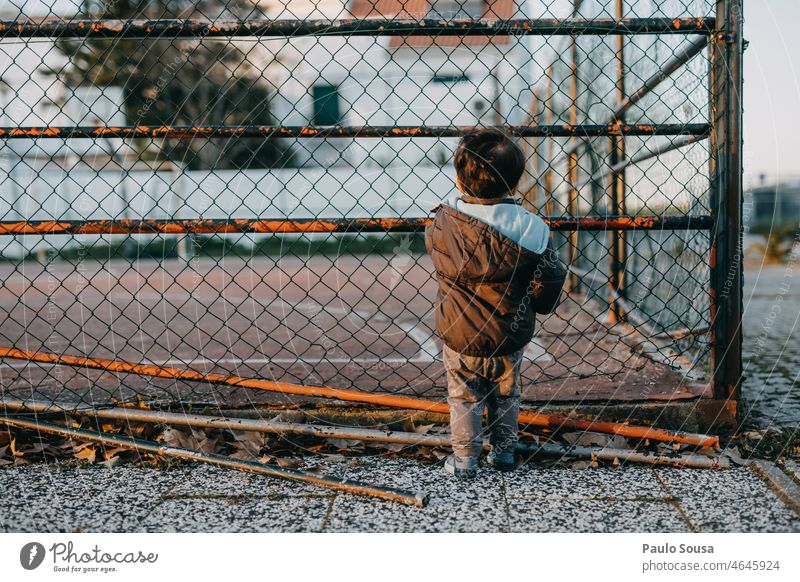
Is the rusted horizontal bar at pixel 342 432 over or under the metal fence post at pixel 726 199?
under

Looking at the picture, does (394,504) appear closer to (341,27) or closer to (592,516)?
(592,516)

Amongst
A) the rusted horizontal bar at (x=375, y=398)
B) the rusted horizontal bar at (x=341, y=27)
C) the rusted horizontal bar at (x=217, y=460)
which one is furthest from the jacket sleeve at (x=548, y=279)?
the rusted horizontal bar at (x=341, y=27)

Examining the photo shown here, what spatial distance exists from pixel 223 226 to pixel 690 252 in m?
2.40

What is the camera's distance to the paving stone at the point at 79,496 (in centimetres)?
220

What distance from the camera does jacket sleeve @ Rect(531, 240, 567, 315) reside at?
8.00 ft

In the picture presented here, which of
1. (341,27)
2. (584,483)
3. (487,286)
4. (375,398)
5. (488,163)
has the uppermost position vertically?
(341,27)

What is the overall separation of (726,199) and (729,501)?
120cm

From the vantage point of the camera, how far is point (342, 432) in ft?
9.12

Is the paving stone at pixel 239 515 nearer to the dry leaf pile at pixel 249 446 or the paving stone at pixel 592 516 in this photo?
the dry leaf pile at pixel 249 446

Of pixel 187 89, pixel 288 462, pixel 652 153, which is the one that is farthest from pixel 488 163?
pixel 187 89

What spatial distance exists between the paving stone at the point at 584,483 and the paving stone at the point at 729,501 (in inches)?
3.0

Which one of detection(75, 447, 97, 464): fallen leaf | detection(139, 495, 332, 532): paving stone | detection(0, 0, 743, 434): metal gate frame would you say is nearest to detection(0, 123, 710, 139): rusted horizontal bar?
detection(0, 0, 743, 434): metal gate frame

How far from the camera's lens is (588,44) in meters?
5.86
